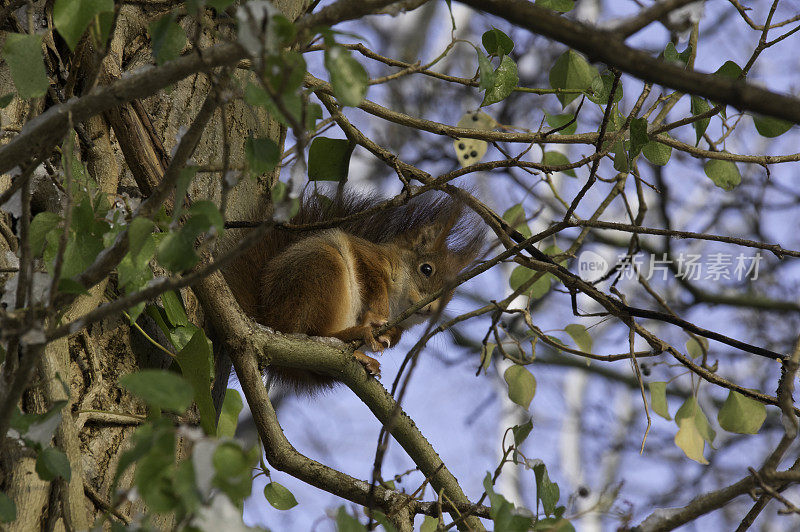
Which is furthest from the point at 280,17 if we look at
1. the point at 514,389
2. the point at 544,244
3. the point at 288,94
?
the point at 544,244

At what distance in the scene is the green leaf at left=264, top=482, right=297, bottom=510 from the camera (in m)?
1.31

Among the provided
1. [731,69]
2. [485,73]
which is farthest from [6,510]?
[731,69]

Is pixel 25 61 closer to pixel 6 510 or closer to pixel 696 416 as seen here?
pixel 6 510

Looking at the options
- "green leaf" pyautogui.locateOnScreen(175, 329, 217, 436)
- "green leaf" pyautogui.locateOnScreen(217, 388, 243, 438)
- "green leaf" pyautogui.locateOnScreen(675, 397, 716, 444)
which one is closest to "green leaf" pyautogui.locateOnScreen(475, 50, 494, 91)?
"green leaf" pyautogui.locateOnScreen(175, 329, 217, 436)

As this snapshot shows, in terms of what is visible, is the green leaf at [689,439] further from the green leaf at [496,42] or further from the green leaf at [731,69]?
the green leaf at [496,42]

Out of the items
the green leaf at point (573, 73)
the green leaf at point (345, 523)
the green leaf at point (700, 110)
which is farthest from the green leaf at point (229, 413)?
the green leaf at point (700, 110)

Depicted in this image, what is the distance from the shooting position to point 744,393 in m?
1.32

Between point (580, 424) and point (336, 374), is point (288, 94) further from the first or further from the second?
point (580, 424)

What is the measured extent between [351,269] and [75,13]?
1357 millimetres

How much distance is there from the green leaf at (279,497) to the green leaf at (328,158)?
599 millimetres

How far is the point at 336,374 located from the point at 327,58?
0.80 meters

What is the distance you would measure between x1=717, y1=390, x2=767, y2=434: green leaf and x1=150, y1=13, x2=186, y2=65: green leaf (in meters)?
1.09

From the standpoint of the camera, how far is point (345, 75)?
2.31 feet

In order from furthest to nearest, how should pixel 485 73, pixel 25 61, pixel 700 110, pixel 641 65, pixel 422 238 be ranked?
pixel 422 238, pixel 700 110, pixel 485 73, pixel 25 61, pixel 641 65
